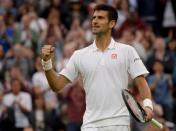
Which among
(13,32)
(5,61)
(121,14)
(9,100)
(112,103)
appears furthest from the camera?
(121,14)

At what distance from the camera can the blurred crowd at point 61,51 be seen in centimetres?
1644

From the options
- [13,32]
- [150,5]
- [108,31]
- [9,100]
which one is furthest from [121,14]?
[108,31]

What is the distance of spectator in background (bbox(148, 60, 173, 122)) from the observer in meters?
17.2

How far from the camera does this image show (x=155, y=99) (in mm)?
17297

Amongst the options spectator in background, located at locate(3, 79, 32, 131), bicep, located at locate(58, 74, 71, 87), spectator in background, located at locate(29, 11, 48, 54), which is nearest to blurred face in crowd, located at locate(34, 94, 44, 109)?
spectator in background, located at locate(3, 79, 32, 131)

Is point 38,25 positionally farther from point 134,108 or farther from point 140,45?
point 134,108

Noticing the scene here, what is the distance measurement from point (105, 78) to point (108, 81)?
0.16 feet

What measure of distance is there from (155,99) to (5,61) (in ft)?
10.7

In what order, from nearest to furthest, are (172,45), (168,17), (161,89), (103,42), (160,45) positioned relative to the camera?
(103,42), (161,89), (160,45), (172,45), (168,17)

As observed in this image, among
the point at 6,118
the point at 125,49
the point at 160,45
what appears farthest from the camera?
the point at 160,45

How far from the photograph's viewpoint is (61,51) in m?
18.4

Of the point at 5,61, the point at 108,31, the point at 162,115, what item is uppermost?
the point at 108,31

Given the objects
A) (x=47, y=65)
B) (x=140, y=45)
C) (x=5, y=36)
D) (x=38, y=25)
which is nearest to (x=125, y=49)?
(x=47, y=65)

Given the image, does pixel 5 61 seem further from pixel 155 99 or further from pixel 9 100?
pixel 155 99
